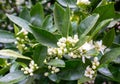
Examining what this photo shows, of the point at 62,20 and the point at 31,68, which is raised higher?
the point at 62,20

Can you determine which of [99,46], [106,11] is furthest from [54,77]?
[106,11]

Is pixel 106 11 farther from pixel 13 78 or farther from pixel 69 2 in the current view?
pixel 13 78

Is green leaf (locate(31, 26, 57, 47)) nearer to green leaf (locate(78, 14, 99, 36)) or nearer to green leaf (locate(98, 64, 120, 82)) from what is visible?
green leaf (locate(78, 14, 99, 36))

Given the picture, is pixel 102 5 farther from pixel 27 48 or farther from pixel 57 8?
pixel 27 48

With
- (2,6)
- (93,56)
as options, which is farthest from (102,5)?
(2,6)

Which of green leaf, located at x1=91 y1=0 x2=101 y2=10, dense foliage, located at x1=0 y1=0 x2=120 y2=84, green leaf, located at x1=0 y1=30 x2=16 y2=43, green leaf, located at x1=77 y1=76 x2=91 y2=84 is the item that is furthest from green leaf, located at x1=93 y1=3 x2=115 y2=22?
green leaf, located at x1=0 y1=30 x2=16 y2=43

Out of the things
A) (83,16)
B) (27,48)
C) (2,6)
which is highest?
(83,16)
